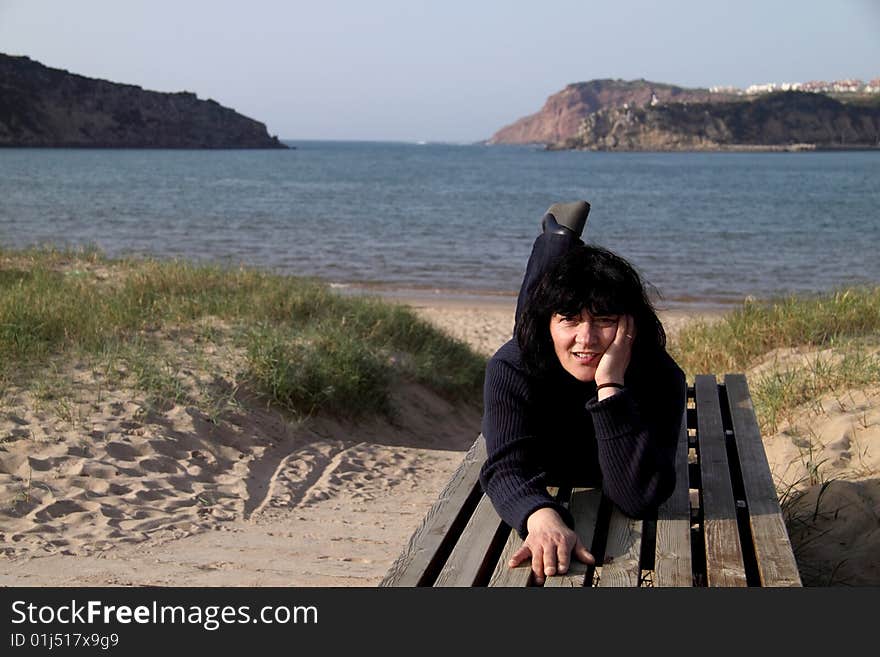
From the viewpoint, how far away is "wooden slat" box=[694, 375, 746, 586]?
2.73 meters

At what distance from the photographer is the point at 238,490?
5.43 m

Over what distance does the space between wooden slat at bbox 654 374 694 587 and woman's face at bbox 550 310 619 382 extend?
21.5 inches

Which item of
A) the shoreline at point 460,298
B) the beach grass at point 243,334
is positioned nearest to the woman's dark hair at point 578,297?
the beach grass at point 243,334

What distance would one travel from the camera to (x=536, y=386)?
9.99ft

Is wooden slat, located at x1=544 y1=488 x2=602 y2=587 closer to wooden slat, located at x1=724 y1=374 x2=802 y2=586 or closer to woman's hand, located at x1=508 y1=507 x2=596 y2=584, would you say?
woman's hand, located at x1=508 y1=507 x2=596 y2=584

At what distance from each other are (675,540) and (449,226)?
28981mm

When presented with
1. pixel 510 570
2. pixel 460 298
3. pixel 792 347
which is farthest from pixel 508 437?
pixel 460 298

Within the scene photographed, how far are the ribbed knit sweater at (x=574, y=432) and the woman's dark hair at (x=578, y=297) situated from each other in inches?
3.0

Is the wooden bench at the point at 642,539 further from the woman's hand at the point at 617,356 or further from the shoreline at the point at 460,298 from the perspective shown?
the shoreline at the point at 460,298

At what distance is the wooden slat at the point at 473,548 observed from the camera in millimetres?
2627

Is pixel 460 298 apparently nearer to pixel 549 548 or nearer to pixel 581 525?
pixel 581 525
